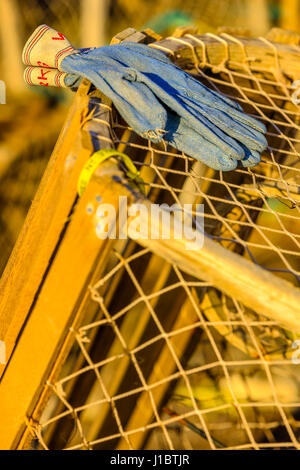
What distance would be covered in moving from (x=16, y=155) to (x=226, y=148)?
2.52m

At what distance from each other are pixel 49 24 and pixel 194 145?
10.1ft

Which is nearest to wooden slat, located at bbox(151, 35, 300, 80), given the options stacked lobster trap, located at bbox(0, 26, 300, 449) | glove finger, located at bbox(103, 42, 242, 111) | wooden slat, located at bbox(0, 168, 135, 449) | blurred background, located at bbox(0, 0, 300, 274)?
stacked lobster trap, located at bbox(0, 26, 300, 449)

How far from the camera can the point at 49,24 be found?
13.0 feet

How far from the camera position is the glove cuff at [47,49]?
135 centimetres

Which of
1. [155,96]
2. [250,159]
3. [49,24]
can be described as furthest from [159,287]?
[49,24]

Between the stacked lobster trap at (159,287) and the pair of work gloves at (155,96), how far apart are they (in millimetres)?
48

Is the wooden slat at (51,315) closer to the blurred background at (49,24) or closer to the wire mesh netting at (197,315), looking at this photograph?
the wire mesh netting at (197,315)

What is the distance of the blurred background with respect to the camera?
3383 millimetres

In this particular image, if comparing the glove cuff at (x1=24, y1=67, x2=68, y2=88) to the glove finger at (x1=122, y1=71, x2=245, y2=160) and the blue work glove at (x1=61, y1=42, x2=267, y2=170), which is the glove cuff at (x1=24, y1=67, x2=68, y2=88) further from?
the glove finger at (x1=122, y1=71, x2=245, y2=160)

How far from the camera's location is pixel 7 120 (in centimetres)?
386

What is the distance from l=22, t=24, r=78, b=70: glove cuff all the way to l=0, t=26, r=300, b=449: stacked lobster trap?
130mm


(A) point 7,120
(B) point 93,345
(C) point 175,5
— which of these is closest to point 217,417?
(B) point 93,345

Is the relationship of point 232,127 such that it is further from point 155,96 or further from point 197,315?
point 197,315
